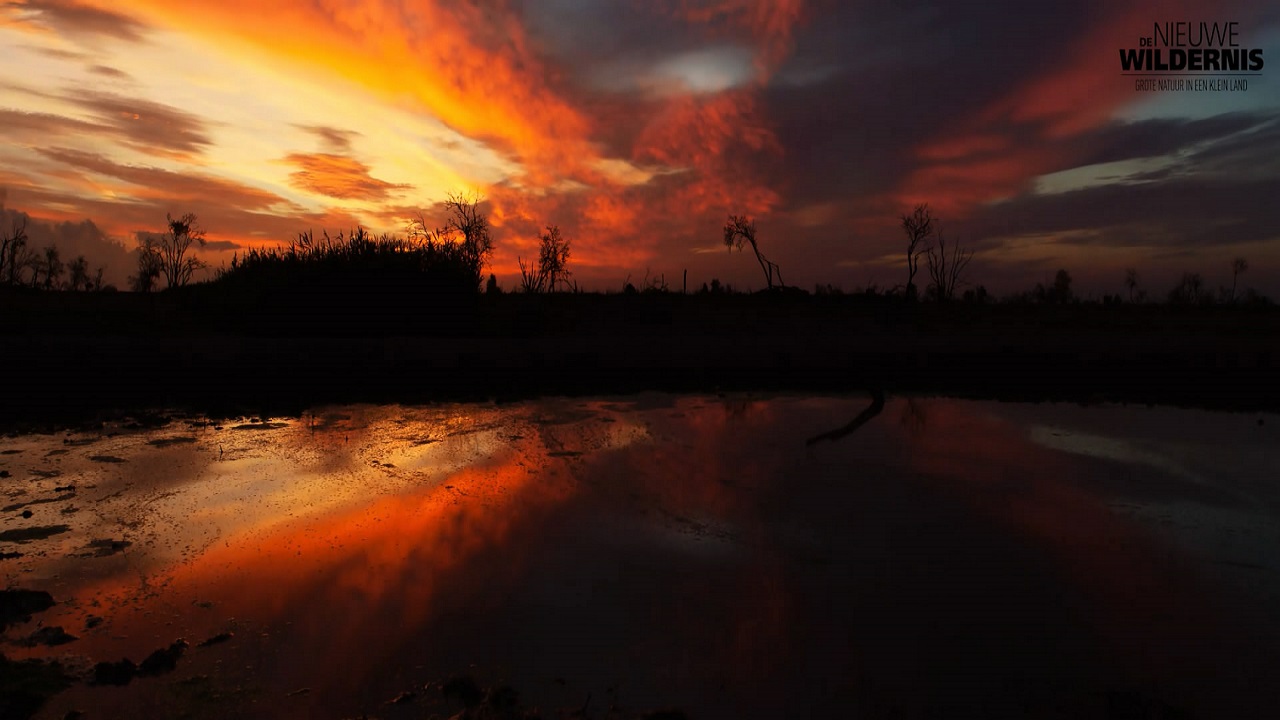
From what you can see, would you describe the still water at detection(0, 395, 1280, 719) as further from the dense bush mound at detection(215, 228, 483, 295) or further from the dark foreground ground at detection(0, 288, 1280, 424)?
the dense bush mound at detection(215, 228, 483, 295)

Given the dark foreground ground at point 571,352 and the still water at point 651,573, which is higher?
the dark foreground ground at point 571,352

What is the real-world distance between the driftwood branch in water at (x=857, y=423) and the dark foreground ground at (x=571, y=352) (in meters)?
1.42

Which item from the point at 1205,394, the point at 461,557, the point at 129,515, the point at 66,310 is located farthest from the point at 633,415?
the point at 66,310

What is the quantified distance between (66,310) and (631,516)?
65.7ft

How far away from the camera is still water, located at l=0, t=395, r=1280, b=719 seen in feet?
10.2

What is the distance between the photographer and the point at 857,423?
364 inches

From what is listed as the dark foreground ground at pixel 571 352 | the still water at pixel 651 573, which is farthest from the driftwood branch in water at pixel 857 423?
the dark foreground ground at pixel 571 352

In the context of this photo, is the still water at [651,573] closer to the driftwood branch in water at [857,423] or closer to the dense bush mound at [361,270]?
the driftwood branch in water at [857,423]

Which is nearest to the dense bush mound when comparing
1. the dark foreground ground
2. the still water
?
the dark foreground ground

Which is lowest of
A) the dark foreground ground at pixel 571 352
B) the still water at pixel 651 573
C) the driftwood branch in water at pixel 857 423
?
the still water at pixel 651 573

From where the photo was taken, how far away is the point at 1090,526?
532 centimetres

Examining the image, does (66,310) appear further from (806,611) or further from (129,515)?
(806,611)

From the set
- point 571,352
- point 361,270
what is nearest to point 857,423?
point 571,352

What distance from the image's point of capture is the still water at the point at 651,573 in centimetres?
311
